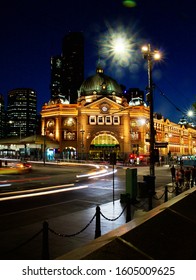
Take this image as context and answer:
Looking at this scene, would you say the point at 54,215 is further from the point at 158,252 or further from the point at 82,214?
the point at 158,252

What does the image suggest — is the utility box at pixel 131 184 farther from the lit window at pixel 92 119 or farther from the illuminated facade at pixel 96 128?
the lit window at pixel 92 119

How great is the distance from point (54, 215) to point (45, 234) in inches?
226

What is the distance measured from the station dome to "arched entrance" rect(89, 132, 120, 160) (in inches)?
671

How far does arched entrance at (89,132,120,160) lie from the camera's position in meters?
85.2

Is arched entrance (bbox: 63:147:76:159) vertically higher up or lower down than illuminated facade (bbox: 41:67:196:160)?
lower down

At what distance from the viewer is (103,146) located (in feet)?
281

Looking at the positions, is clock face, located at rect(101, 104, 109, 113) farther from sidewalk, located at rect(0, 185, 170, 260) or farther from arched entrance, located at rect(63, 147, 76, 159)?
sidewalk, located at rect(0, 185, 170, 260)

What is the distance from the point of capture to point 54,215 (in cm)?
1227

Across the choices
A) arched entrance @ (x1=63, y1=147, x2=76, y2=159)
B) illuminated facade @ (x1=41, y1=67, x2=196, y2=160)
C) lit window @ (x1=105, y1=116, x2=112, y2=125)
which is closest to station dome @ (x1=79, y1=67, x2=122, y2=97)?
illuminated facade @ (x1=41, y1=67, x2=196, y2=160)

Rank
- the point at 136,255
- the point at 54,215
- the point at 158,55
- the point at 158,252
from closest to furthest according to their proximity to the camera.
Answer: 1. the point at 136,255
2. the point at 158,252
3. the point at 54,215
4. the point at 158,55

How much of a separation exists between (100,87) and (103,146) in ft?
78.1

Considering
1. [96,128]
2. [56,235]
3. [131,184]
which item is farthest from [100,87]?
[56,235]

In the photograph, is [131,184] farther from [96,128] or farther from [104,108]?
[104,108]
